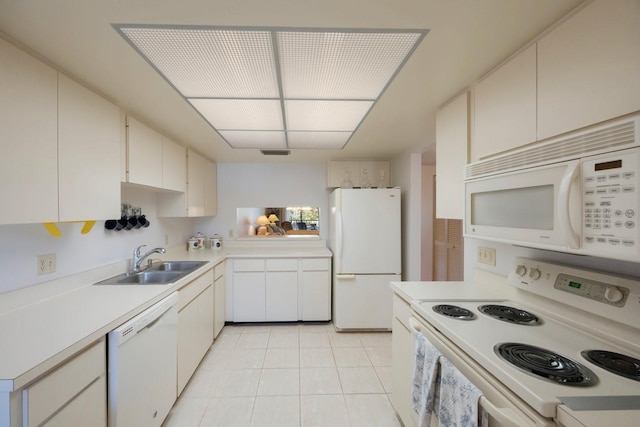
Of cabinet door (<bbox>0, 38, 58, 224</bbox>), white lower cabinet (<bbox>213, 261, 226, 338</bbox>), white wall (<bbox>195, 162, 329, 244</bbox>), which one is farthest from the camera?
white wall (<bbox>195, 162, 329, 244</bbox>)

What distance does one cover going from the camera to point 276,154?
303 cm

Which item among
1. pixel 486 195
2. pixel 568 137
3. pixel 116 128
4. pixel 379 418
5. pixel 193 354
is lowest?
pixel 379 418

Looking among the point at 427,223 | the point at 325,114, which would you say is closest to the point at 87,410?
the point at 325,114

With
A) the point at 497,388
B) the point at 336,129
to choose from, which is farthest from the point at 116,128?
the point at 497,388

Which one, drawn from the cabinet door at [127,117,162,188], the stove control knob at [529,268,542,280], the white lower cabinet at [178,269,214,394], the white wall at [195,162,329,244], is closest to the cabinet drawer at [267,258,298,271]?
the white lower cabinet at [178,269,214,394]

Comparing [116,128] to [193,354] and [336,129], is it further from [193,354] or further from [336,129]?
[193,354]

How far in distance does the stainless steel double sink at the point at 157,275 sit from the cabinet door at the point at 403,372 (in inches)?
64.5

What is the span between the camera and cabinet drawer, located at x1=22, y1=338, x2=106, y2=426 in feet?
2.72

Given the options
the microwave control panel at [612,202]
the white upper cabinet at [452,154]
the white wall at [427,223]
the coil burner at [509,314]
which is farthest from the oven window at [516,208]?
the white wall at [427,223]

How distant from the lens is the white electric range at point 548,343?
2.27 feet

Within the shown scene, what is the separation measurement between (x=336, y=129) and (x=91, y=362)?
2.07m

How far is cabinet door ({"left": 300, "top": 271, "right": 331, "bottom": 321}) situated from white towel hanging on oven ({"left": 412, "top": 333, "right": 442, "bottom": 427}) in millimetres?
1893

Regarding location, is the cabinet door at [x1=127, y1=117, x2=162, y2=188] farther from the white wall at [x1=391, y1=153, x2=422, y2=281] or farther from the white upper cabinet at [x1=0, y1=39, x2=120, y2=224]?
the white wall at [x1=391, y1=153, x2=422, y2=281]

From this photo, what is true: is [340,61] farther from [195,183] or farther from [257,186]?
[257,186]
